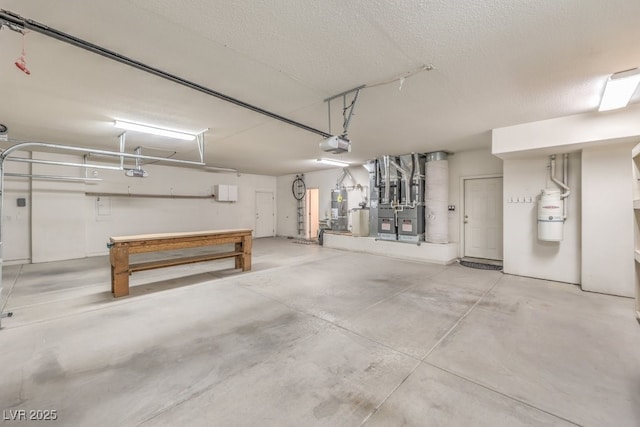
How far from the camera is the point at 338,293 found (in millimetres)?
3719

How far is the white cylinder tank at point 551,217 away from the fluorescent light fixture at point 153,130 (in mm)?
6215

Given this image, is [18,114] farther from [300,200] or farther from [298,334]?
[300,200]

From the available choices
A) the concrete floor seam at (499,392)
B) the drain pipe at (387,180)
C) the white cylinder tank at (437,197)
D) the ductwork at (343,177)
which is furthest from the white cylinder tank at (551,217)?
the ductwork at (343,177)

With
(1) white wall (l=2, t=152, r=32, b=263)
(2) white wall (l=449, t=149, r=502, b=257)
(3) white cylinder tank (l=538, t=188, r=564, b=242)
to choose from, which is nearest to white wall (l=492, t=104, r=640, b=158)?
(3) white cylinder tank (l=538, t=188, r=564, b=242)

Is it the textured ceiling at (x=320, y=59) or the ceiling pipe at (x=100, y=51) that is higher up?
the textured ceiling at (x=320, y=59)

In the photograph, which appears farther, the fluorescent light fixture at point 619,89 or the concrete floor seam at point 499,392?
the fluorescent light fixture at point 619,89

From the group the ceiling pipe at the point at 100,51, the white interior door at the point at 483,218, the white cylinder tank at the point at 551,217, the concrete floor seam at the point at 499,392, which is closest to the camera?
the concrete floor seam at the point at 499,392

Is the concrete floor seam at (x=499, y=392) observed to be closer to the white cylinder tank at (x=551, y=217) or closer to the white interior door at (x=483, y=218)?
the white cylinder tank at (x=551, y=217)

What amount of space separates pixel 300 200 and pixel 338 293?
21.6 ft

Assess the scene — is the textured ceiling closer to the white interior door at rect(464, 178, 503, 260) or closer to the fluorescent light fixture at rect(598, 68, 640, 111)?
the fluorescent light fixture at rect(598, 68, 640, 111)

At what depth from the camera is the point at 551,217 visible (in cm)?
414

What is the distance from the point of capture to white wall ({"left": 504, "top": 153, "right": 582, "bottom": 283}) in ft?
13.9

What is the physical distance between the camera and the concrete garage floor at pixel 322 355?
159 centimetres

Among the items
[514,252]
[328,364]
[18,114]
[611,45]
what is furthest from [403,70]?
[18,114]
